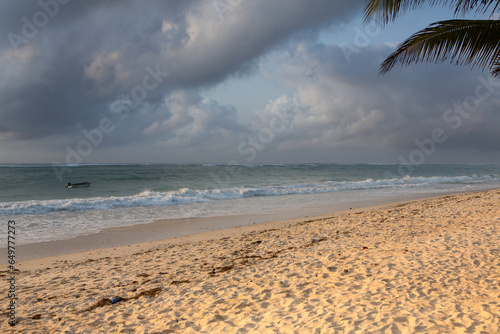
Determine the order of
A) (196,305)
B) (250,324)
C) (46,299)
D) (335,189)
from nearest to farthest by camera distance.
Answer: (250,324), (196,305), (46,299), (335,189)

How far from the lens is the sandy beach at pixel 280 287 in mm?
3945

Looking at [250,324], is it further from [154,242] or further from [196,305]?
[154,242]

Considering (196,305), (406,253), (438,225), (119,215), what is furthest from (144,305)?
(119,215)

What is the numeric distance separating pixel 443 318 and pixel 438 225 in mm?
6489

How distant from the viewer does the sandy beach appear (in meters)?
3.95

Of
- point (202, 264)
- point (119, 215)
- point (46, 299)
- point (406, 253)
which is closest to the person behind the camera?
point (46, 299)

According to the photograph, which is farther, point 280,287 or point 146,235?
point 146,235

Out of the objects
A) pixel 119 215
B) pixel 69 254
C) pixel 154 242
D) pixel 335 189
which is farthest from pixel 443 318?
pixel 335 189

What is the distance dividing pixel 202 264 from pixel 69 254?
4605 millimetres

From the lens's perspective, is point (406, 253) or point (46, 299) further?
point (406, 253)

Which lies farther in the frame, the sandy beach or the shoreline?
the shoreline

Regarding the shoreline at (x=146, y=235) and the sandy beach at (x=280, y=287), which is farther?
the shoreline at (x=146, y=235)

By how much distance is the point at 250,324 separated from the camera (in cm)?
398

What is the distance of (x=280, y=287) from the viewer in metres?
5.14
